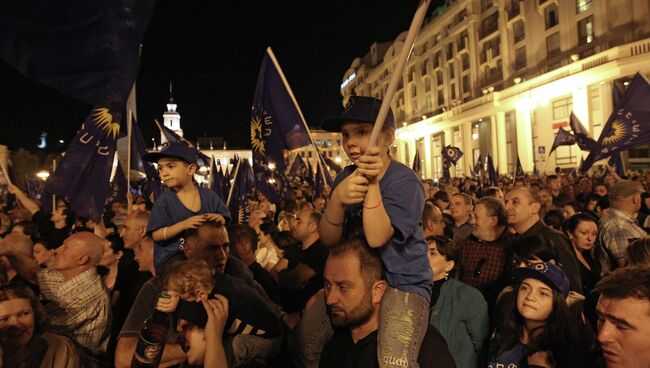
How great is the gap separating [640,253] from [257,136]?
21.5 feet

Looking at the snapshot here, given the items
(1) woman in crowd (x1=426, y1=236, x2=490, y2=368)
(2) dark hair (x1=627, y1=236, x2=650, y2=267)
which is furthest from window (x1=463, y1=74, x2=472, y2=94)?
(1) woman in crowd (x1=426, y1=236, x2=490, y2=368)

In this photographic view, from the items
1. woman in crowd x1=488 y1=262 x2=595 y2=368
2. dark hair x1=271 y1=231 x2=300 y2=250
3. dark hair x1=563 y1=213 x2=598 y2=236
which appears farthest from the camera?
dark hair x1=271 y1=231 x2=300 y2=250

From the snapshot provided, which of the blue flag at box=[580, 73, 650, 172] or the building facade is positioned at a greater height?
the building facade

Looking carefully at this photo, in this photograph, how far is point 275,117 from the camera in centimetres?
871

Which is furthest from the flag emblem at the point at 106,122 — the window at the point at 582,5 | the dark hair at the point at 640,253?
the window at the point at 582,5

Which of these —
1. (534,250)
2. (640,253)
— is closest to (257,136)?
(534,250)

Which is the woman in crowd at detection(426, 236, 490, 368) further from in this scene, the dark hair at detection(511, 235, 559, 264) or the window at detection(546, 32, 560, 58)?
the window at detection(546, 32, 560, 58)

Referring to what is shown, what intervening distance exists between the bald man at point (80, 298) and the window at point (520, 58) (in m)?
49.8

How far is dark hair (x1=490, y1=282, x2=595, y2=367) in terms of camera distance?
308 cm

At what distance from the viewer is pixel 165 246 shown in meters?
4.00

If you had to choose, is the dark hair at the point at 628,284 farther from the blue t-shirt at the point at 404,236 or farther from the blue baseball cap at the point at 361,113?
the blue baseball cap at the point at 361,113

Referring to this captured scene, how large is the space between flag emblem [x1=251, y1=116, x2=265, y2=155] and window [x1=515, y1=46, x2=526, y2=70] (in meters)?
44.5

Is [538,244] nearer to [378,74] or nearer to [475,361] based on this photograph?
[475,361]

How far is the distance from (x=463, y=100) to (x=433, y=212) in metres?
57.3
